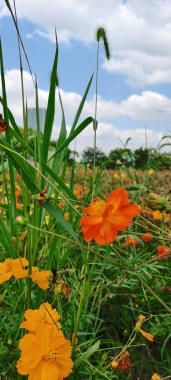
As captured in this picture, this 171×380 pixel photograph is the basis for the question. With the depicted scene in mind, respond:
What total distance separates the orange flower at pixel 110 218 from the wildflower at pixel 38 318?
0.27m

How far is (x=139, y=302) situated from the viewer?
4.95 ft

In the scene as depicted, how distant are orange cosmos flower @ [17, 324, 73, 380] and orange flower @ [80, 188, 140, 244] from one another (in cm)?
26

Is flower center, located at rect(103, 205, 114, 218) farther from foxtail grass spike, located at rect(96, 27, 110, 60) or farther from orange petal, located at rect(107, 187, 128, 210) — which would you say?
foxtail grass spike, located at rect(96, 27, 110, 60)

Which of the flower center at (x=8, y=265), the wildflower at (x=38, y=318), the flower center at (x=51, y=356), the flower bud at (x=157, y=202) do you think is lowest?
the flower center at (x=51, y=356)

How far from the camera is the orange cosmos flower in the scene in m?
0.75

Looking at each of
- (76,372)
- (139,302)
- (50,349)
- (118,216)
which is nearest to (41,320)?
(50,349)

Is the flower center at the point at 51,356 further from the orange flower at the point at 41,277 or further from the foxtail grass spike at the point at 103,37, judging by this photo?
the foxtail grass spike at the point at 103,37

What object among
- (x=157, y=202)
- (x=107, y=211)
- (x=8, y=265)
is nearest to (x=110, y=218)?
(x=107, y=211)

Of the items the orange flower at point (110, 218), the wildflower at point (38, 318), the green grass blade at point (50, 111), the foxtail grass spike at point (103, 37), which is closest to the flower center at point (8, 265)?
the wildflower at point (38, 318)

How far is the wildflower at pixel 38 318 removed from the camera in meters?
0.80

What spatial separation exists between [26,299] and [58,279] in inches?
3.4

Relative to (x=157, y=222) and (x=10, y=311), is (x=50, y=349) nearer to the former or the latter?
(x=10, y=311)

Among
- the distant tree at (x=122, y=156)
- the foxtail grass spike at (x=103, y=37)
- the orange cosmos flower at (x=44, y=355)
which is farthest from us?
the distant tree at (x=122, y=156)

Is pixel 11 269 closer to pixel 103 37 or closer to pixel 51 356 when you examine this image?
pixel 51 356
